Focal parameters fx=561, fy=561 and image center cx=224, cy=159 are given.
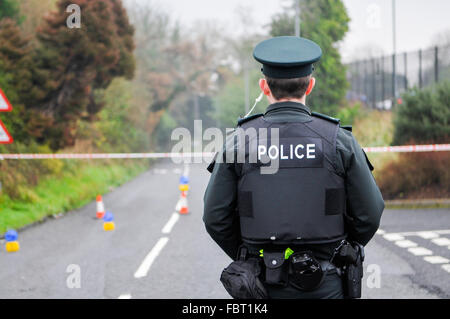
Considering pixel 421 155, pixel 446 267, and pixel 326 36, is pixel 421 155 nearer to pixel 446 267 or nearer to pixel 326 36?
pixel 446 267

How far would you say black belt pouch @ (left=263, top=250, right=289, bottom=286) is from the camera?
9.48 ft

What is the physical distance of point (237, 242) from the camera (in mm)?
3201

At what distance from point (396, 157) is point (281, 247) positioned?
38.1 ft

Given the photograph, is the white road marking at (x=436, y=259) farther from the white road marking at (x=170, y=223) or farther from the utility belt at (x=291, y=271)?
the utility belt at (x=291, y=271)

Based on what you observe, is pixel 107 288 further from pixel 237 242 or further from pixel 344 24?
pixel 344 24


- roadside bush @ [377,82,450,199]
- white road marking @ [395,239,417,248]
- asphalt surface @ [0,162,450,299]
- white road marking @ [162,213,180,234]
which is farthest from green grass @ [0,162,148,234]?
roadside bush @ [377,82,450,199]

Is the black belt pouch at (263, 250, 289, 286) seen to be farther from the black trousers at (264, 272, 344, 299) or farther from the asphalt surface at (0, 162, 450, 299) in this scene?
the asphalt surface at (0, 162, 450, 299)

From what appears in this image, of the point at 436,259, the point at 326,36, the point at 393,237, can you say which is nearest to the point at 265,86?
the point at 436,259

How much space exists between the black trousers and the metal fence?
1676cm

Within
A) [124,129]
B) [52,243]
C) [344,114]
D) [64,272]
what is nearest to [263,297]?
[64,272]

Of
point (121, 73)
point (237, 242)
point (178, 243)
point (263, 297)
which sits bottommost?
point (178, 243)

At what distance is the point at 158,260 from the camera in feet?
26.7

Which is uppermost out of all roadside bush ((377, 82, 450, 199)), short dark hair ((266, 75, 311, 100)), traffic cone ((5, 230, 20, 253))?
short dark hair ((266, 75, 311, 100))

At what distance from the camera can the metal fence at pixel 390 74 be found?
23109 mm
